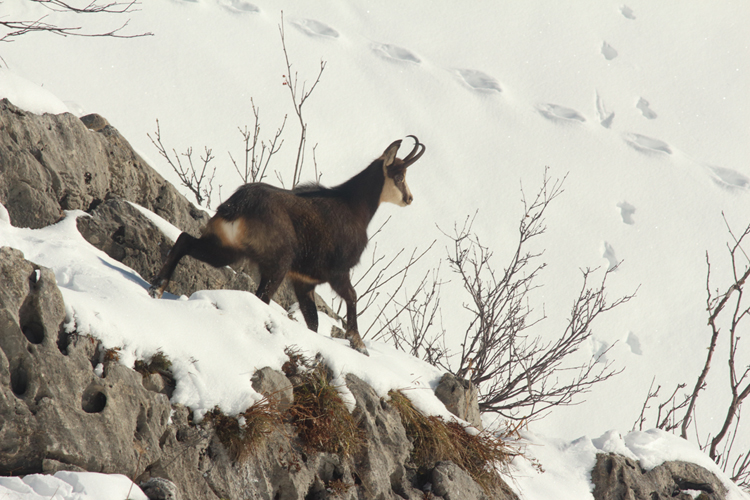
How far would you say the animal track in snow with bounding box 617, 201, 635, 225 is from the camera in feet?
66.9

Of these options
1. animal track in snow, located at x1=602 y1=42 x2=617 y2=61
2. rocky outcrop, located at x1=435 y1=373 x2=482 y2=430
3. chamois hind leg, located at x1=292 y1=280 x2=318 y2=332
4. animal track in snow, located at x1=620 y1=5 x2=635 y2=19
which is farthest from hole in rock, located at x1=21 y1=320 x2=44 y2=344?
animal track in snow, located at x1=620 y1=5 x2=635 y2=19

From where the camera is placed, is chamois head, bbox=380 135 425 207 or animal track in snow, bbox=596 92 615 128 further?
animal track in snow, bbox=596 92 615 128

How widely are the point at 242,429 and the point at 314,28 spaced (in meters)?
24.1

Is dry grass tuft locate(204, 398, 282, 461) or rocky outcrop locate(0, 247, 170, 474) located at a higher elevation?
rocky outcrop locate(0, 247, 170, 474)

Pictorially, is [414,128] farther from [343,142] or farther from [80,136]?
[80,136]

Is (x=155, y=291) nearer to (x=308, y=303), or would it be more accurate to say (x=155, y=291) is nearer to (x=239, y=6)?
(x=308, y=303)

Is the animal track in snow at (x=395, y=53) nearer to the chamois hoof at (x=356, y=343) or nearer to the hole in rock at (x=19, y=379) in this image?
the chamois hoof at (x=356, y=343)

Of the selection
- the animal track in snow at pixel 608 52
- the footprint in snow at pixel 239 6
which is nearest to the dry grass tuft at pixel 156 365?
the footprint in snow at pixel 239 6

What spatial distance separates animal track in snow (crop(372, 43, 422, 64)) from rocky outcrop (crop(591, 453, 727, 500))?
2139 centimetres

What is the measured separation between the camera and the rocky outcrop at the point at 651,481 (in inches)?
200

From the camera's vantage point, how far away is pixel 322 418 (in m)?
3.62

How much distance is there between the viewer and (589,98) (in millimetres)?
25859

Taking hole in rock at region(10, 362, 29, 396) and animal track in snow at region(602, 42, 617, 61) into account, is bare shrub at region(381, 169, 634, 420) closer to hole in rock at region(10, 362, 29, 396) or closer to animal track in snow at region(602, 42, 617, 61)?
hole in rock at region(10, 362, 29, 396)

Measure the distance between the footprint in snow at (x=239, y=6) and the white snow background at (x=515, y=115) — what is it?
0.17 m
